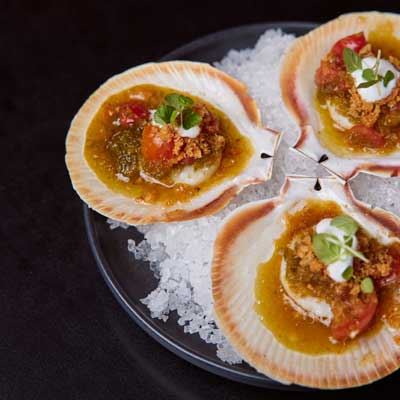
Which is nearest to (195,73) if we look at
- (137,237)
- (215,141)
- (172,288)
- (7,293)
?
(215,141)

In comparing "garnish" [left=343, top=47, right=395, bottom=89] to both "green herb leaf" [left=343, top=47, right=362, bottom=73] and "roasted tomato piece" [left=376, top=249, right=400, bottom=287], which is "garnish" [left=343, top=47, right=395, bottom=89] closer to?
"green herb leaf" [left=343, top=47, right=362, bottom=73]

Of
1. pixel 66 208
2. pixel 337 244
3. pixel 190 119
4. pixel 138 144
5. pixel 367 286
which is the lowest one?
pixel 66 208

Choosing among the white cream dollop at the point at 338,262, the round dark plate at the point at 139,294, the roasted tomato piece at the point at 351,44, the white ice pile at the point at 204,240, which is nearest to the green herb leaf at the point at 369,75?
the roasted tomato piece at the point at 351,44

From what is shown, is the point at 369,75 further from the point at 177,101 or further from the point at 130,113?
the point at 130,113

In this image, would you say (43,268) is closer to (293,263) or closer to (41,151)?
(41,151)

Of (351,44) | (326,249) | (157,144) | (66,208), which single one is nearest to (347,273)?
(326,249)

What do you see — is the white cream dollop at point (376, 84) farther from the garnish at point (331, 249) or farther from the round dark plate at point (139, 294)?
the round dark plate at point (139, 294)

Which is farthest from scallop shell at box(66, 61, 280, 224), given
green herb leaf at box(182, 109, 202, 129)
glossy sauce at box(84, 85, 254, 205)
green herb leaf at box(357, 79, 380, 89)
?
green herb leaf at box(357, 79, 380, 89)

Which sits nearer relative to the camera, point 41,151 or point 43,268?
point 43,268
